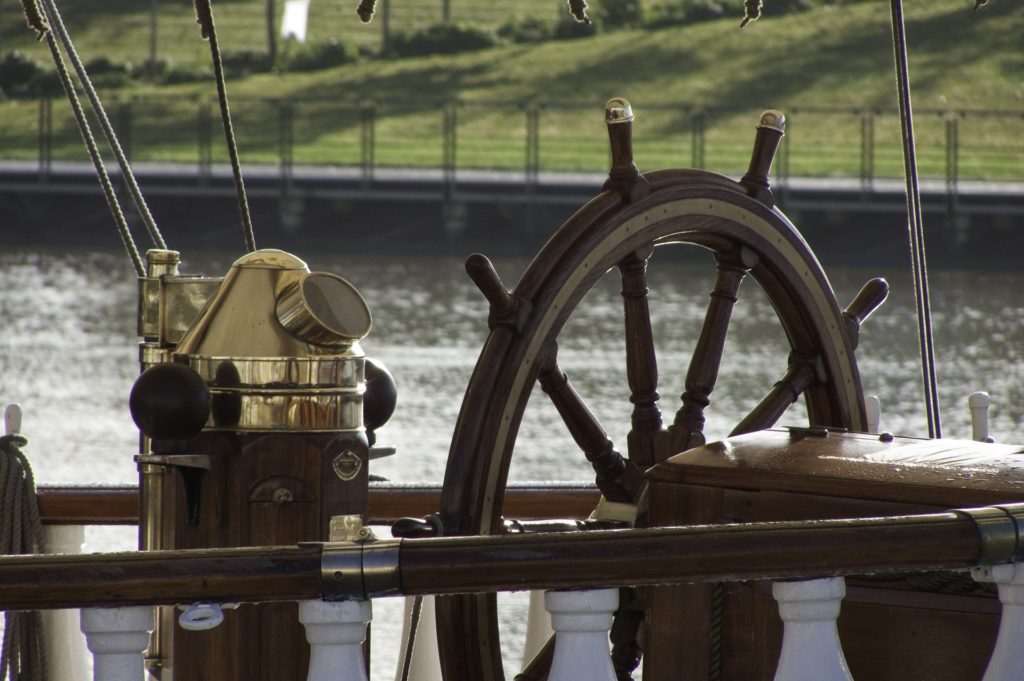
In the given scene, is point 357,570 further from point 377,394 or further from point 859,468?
point 377,394

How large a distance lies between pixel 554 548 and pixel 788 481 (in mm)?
314

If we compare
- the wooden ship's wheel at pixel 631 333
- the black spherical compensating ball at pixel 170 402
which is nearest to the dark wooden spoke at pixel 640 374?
the wooden ship's wheel at pixel 631 333

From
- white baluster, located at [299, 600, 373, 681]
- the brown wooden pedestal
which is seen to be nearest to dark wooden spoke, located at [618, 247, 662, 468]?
the brown wooden pedestal

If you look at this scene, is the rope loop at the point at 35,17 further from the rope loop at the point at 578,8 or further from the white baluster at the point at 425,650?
the white baluster at the point at 425,650

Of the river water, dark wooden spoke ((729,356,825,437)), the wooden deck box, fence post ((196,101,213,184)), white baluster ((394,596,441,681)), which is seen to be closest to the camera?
the wooden deck box

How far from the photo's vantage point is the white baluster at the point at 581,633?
3.70 feet

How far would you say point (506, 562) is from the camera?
1108 mm

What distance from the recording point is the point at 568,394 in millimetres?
1662

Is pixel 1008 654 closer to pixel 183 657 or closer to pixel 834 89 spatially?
pixel 183 657

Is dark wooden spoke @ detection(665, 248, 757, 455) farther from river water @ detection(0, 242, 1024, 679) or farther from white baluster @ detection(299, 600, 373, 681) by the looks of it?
river water @ detection(0, 242, 1024, 679)

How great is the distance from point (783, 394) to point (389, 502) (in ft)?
1.85

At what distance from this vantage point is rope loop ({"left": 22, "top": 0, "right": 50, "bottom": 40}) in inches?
76.3

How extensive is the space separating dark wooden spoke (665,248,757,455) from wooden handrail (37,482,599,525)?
44 centimetres

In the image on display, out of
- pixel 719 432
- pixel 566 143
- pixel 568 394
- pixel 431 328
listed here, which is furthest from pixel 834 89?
pixel 568 394
